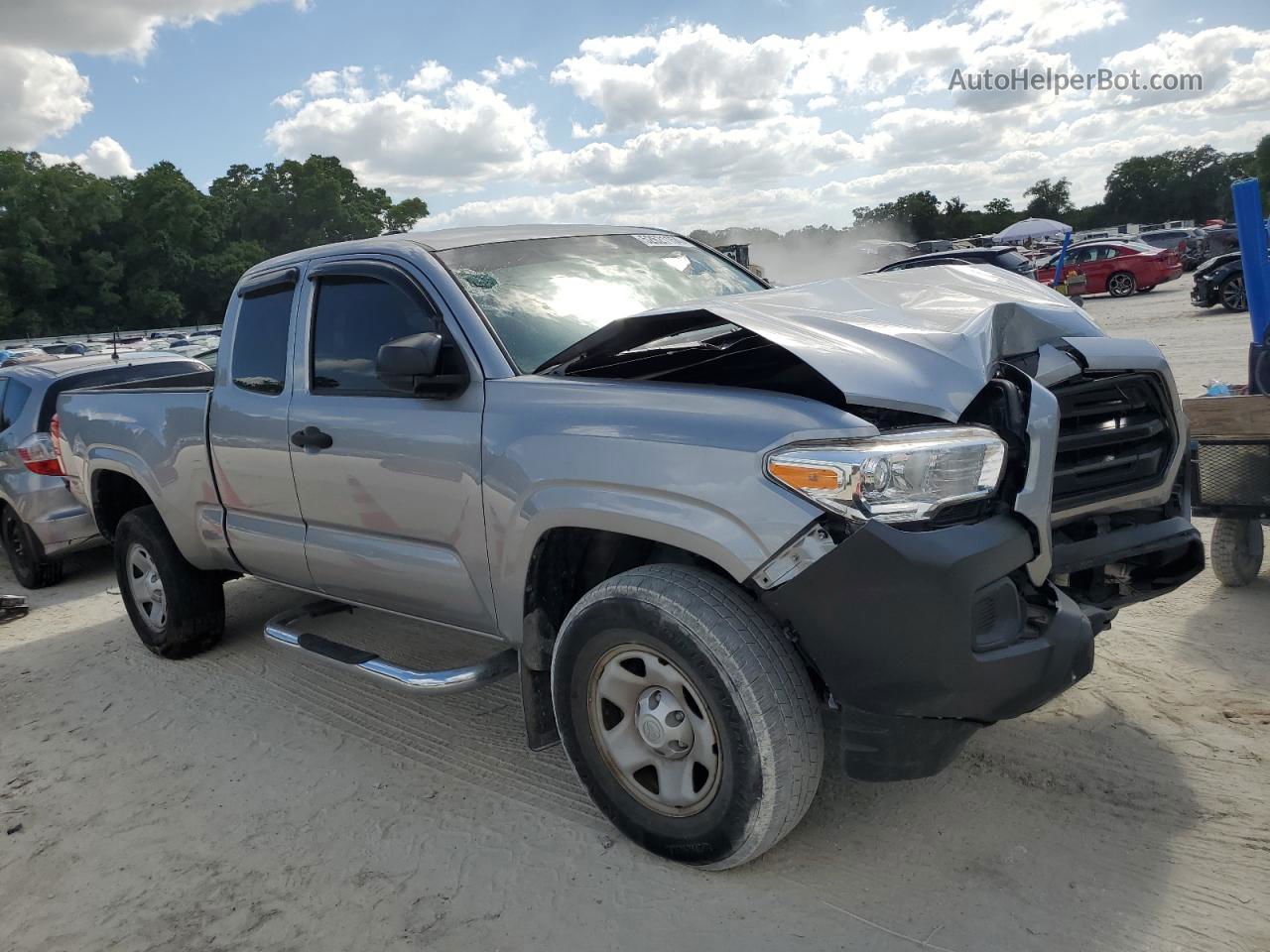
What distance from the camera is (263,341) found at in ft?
15.2

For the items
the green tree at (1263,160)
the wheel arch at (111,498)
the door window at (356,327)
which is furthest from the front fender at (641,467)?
the green tree at (1263,160)

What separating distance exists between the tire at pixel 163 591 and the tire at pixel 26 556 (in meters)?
2.47

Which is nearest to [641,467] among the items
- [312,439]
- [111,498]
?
[312,439]

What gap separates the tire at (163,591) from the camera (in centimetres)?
538

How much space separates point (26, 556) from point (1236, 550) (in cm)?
819

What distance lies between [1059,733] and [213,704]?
381cm

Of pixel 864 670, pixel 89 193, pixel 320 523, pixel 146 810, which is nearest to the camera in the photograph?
pixel 864 670

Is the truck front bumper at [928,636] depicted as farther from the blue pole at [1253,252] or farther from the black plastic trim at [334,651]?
the blue pole at [1253,252]

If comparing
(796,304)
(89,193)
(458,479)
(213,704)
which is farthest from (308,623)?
(89,193)

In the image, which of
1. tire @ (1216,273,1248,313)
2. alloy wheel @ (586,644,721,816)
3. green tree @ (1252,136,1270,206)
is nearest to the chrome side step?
alloy wheel @ (586,644,721,816)

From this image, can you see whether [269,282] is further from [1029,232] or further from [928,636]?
[1029,232]

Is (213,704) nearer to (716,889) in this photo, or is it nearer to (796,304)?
(716,889)

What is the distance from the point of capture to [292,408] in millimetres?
4293

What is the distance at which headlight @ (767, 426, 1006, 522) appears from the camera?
2605 millimetres
